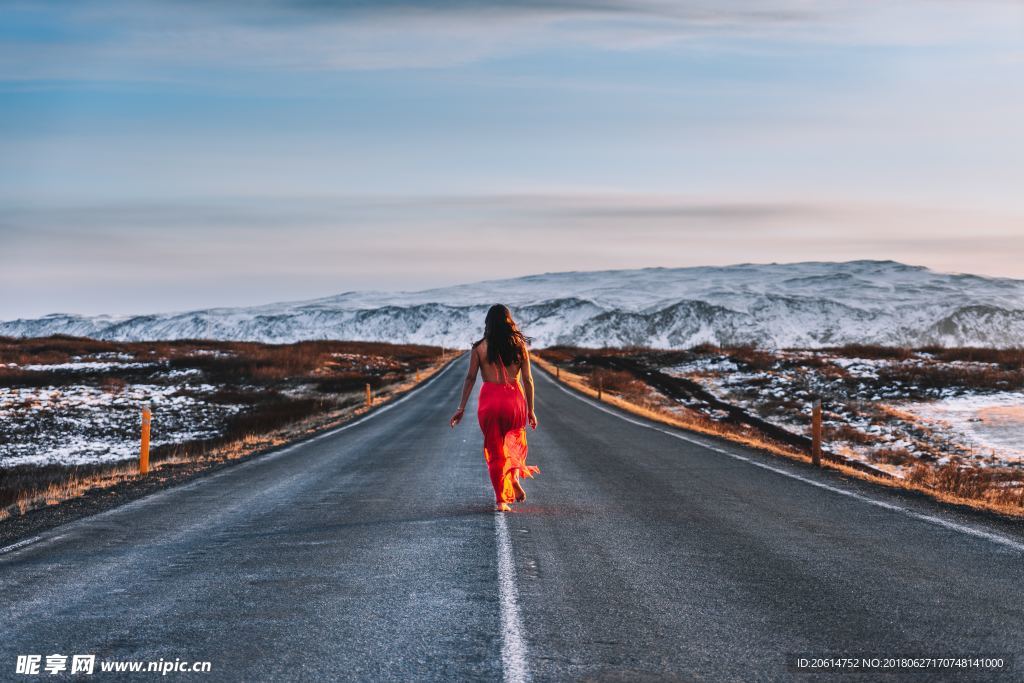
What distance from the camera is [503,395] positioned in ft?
27.3

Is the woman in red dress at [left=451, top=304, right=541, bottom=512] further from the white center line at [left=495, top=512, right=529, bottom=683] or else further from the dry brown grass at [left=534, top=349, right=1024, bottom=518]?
the dry brown grass at [left=534, top=349, right=1024, bottom=518]

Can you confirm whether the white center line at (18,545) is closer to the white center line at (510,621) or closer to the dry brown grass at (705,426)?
the white center line at (510,621)

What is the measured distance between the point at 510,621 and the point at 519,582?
2.92ft

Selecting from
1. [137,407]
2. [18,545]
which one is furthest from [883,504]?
[137,407]

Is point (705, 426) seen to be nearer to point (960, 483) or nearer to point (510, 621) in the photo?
point (960, 483)

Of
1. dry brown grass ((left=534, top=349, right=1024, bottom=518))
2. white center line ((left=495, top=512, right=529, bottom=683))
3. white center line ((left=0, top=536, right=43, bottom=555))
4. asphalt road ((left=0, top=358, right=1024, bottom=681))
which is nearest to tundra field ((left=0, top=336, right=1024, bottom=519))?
dry brown grass ((left=534, top=349, right=1024, bottom=518))

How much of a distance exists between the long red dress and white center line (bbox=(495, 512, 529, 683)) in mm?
1107

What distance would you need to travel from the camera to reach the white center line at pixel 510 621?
4.21 metres

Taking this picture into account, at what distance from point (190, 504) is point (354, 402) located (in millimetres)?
25344

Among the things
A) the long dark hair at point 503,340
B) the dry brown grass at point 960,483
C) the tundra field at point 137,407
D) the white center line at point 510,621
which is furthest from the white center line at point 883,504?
the tundra field at point 137,407

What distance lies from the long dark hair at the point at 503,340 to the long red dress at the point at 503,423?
10 cm

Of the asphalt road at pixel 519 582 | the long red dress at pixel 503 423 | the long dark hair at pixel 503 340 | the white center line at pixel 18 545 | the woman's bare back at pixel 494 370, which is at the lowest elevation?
the white center line at pixel 18 545

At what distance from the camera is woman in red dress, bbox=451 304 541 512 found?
8281mm

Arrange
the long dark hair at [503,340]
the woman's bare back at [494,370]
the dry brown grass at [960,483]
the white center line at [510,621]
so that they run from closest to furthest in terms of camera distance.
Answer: the white center line at [510,621], the long dark hair at [503,340], the woman's bare back at [494,370], the dry brown grass at [960,483]
